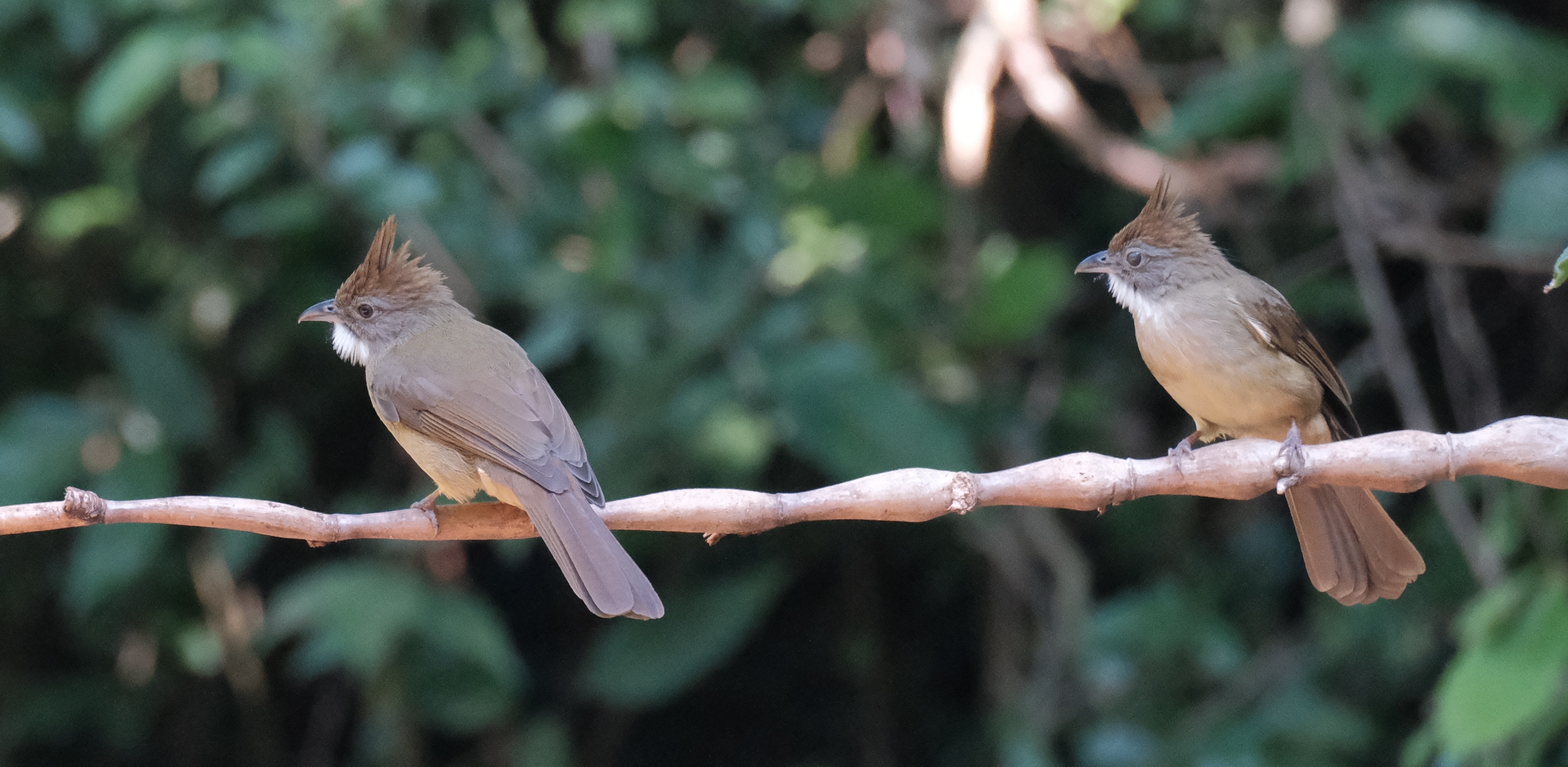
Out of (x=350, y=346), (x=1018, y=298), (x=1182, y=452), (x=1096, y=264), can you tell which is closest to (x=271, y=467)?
(x=350, y=346)

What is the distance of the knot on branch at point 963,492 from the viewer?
2164 millimetres

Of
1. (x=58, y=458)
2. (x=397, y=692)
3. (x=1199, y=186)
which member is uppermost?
(x=1199, y=186)

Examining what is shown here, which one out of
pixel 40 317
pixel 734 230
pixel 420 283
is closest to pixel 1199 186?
pixel 734 230

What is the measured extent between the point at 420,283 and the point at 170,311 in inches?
92.1

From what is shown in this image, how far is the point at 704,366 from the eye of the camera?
14.7 ft

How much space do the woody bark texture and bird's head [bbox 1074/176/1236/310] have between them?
3.40ft

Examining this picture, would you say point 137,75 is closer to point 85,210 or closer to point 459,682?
point 85,210

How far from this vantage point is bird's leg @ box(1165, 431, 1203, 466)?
2.28 m

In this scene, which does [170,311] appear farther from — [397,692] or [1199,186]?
[1199,186]

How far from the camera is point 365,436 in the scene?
5.73m

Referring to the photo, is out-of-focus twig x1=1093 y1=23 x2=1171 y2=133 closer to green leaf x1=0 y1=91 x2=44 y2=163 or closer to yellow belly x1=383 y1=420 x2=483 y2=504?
yellow belly x1=383 y1=420 x2=483 y2=504

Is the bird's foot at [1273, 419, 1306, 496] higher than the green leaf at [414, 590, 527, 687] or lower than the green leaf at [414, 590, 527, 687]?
lower

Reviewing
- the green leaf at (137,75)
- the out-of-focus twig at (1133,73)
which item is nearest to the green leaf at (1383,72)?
the out-of-focus twig at (1133,73)

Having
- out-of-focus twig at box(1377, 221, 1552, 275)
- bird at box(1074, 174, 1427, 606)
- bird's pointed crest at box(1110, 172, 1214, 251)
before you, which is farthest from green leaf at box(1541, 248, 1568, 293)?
out-of-focus twig at box(1377, 221, 1552, 275)
